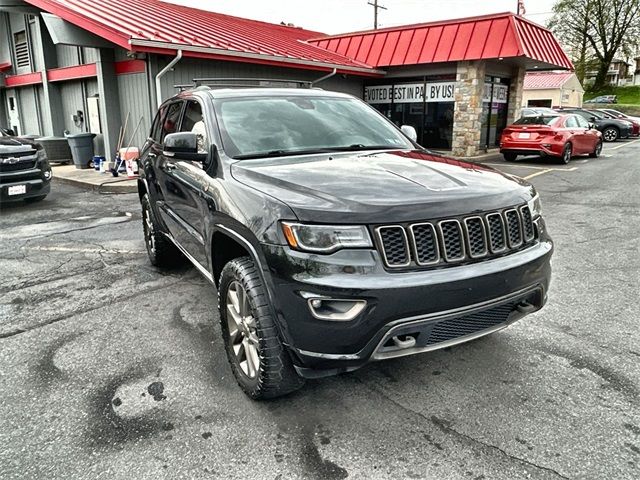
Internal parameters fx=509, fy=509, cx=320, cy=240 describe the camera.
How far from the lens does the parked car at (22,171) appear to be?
8.80 m

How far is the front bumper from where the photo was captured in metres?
2.36

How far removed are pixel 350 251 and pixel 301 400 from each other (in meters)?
1.05

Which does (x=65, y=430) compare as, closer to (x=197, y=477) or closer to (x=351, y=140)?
(x=197, y=477)

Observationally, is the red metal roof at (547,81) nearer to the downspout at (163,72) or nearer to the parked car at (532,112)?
the parked car at (532,112)

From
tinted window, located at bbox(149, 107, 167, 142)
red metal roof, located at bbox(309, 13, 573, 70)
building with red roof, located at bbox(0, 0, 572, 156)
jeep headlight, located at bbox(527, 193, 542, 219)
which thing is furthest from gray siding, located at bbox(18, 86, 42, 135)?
jeep headlight, located at bbox(527, 193, 542, 219)

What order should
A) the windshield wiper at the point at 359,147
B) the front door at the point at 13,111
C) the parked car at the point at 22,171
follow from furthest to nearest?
the front door at the point at 13,111, the parked car at the point at 22,171, the windshield wiper at the point at 359,147

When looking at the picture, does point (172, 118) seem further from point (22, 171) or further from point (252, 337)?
point (22, 171)

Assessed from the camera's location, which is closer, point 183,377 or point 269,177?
point 269,177

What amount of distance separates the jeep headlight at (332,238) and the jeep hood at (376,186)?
0.04 metres

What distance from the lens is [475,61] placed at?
1530 cm

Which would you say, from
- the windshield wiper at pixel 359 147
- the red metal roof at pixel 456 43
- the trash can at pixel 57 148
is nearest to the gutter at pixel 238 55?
the red metal roof at pixel 456 43

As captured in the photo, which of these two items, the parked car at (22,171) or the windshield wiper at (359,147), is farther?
the parked car at (22,171)

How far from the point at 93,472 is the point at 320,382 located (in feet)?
4.35

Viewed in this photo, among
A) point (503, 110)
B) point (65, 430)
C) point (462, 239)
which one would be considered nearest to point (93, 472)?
point (65, 430)
